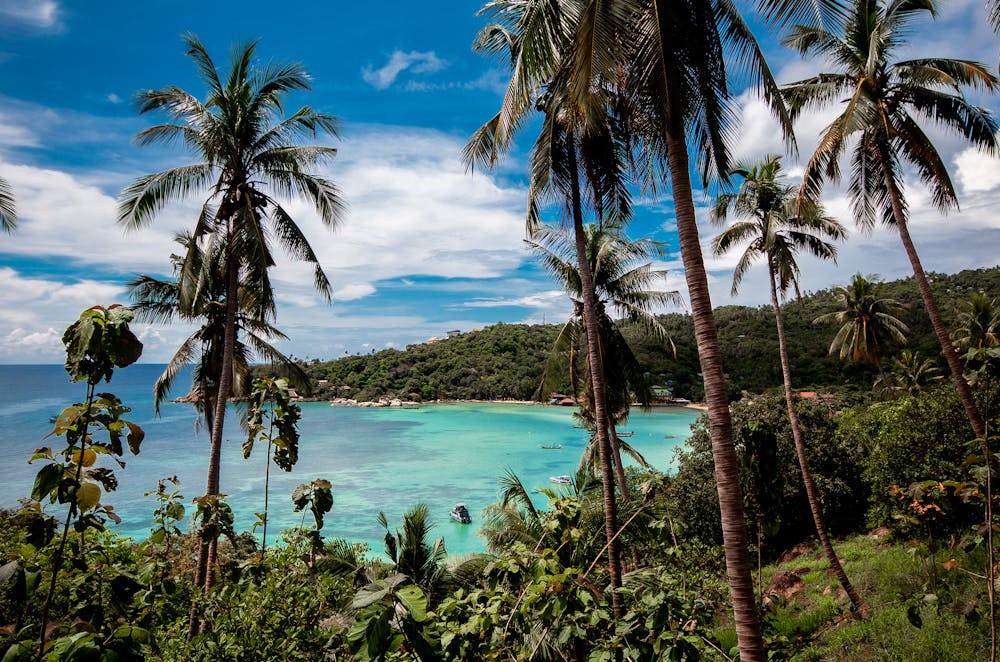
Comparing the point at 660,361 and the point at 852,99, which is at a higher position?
the point at 852,99

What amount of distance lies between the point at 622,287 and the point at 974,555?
331 inches

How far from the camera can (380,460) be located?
156ft

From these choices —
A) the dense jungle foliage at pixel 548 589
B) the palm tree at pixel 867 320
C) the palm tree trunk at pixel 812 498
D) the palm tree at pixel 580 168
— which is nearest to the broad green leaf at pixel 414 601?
the dense jungle foliage at pixel 548 589

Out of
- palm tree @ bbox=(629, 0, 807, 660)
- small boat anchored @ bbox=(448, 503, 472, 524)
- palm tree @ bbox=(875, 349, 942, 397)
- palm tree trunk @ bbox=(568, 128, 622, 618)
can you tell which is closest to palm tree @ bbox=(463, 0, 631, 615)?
palm tree trunk @ bbox=(568, 128, 622, 618)

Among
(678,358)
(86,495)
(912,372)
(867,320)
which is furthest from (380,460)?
(86,495)

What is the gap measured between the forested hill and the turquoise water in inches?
175

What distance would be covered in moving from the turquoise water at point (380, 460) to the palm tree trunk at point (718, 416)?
18.3m

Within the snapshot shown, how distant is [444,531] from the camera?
1152 inches

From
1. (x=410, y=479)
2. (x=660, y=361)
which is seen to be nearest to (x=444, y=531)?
(x=410, y=479)

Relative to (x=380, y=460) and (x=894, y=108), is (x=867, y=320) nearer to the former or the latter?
(x=894, y=108)

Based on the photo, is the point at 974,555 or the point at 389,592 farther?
the point at 974,555

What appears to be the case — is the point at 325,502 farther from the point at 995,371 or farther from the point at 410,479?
the point at 410,479

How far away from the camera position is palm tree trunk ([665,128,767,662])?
379cm

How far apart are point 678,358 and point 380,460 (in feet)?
99.2
